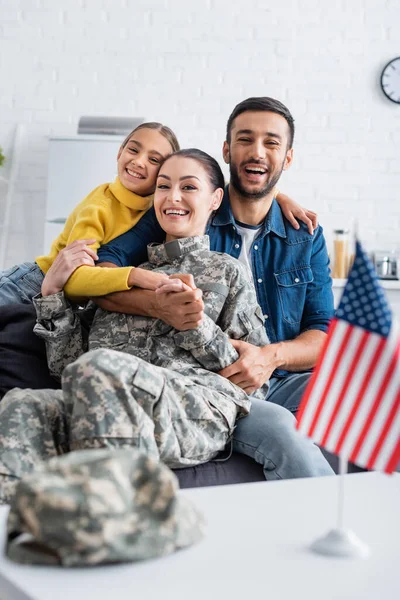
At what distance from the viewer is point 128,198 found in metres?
2.55

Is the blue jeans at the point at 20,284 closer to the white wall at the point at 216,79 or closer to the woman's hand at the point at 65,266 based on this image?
the woman's hand at the point at 65,266

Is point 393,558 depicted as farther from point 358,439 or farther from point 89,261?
point 89,261

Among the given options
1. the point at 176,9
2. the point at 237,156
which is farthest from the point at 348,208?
the point at 237,156

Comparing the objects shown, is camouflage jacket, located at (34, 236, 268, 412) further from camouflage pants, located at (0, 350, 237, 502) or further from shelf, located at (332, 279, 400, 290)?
shelf, located at (332, 279, 400, 290)

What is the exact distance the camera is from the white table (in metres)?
0.89

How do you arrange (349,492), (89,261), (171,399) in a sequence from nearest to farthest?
(349,492)
(171,399)
(89,261)

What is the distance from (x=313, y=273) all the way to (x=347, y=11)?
359 centimetres

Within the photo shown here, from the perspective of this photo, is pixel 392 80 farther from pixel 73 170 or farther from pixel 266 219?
pixel 266 219

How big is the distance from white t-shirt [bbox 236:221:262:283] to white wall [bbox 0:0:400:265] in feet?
9.91

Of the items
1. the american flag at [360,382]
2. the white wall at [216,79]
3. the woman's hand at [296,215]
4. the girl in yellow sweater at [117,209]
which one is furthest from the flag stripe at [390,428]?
the white wall at [216,79]

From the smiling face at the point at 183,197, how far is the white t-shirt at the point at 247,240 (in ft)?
0.71

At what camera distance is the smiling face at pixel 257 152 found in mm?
2648

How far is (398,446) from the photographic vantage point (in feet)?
3.48

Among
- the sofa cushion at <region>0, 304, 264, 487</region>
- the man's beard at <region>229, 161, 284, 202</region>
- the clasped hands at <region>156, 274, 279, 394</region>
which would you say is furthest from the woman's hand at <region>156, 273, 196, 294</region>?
the man's beard at <region>229, 161, 284, 202</region>
